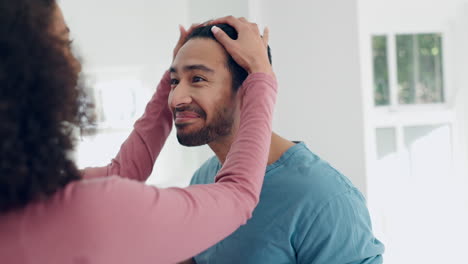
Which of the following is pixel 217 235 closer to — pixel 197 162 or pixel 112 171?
pixel 112 171

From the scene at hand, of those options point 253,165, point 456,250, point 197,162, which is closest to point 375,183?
point 456,250

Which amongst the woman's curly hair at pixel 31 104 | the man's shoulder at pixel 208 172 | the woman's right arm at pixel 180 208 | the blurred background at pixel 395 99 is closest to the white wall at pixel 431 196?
the blurred background at pixel 395 99

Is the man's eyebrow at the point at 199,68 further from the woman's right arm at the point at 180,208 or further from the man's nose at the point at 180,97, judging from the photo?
the woman's right arm at the point at 180,208

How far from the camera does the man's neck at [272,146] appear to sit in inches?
42.4

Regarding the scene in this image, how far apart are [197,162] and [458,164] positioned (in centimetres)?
118

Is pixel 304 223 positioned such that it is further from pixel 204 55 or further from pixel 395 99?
pixel 395 99

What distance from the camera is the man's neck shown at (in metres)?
1.08

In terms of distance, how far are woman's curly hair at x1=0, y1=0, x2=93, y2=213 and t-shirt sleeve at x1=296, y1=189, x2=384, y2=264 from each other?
0.56 metres

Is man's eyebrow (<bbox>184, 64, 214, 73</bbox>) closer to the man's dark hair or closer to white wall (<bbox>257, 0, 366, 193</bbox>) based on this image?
the man's dark hair

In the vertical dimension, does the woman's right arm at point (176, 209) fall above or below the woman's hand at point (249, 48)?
below

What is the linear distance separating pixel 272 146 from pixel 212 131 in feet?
0.49

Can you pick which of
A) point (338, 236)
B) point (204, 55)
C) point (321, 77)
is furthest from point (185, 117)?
point (321, 77)

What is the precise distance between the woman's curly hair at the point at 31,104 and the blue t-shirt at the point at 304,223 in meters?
0.55

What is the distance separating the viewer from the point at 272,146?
3.60 ft
